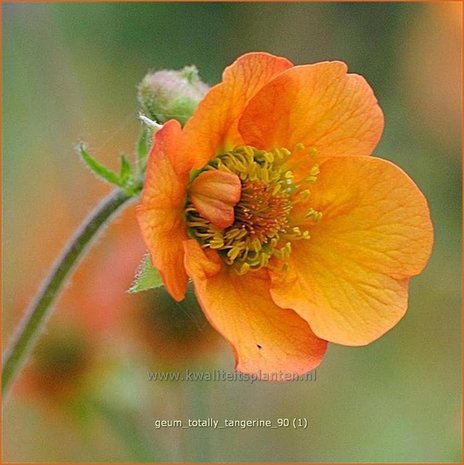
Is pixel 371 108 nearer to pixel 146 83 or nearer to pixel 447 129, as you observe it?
pixel 146 83

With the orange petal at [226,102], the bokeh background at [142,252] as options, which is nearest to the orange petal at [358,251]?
the orange petal at [226,102]

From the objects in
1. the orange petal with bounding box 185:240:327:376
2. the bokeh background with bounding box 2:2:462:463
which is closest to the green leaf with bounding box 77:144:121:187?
the orange petal with bounding box 185:240:327:376

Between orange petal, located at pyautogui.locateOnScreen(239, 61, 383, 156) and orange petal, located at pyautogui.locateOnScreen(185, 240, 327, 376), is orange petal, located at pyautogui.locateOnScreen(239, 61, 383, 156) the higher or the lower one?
the higher one

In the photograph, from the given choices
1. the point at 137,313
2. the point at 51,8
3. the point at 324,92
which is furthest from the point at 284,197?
the point at 51,8

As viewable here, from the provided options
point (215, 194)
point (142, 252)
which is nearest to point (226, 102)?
point (215, 194)

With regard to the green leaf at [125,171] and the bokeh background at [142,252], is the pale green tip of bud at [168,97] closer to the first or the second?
the green leaf at [125,171]

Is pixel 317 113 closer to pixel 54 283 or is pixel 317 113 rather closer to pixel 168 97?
pixel 168 97

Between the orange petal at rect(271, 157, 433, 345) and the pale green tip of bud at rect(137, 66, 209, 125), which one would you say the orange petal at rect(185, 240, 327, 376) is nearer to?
the orange petal at rect(271, 157, 433, 345)

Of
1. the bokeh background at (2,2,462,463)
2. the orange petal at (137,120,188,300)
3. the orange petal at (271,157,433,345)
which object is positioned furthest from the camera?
the bokeh background at (2,2,462,463)
